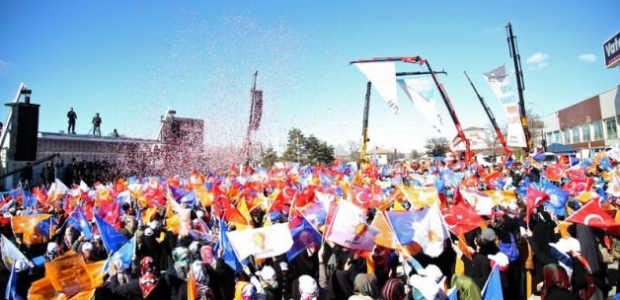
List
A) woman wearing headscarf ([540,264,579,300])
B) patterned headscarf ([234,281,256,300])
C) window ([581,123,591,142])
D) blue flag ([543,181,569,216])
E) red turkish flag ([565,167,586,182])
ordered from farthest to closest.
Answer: window ([581,123,591,142])
red turkish flag ([565,167,586,182])
blue flag ([543,181,569,216])
patterned headscarf ([234,281,256,300])
woman wearing headscarf ([540,264,579,300])

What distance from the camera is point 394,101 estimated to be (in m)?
18.2

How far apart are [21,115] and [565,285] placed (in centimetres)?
1434

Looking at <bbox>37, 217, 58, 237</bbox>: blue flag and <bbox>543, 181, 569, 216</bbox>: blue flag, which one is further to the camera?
<bbox>543, 181, 569, 216</bbox>: blue flag

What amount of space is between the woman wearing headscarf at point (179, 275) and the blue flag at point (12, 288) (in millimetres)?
1908

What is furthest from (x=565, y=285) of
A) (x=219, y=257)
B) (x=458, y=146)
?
(x=458, y=146)

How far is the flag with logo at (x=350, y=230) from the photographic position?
5793 millimetres

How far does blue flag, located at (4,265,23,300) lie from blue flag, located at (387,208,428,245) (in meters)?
5.03

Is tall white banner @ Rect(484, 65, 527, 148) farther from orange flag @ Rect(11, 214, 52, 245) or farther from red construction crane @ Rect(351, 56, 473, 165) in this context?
orange flag @ Rect(11, 214, 52, 245)

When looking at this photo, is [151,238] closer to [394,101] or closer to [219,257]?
[219,257]

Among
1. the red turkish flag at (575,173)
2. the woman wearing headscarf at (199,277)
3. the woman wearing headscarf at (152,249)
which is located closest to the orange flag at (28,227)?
the woman wearing headscarf at (152,249)

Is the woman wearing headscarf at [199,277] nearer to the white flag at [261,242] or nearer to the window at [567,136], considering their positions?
the white flag at [261,242]

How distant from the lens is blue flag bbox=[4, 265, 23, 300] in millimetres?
5188

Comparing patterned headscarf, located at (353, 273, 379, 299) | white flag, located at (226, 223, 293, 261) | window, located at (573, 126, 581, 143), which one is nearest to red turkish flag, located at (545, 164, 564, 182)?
patterned headscarf, located at (353, 273, 379, 299)

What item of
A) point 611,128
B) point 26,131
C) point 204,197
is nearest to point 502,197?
point 204,197
